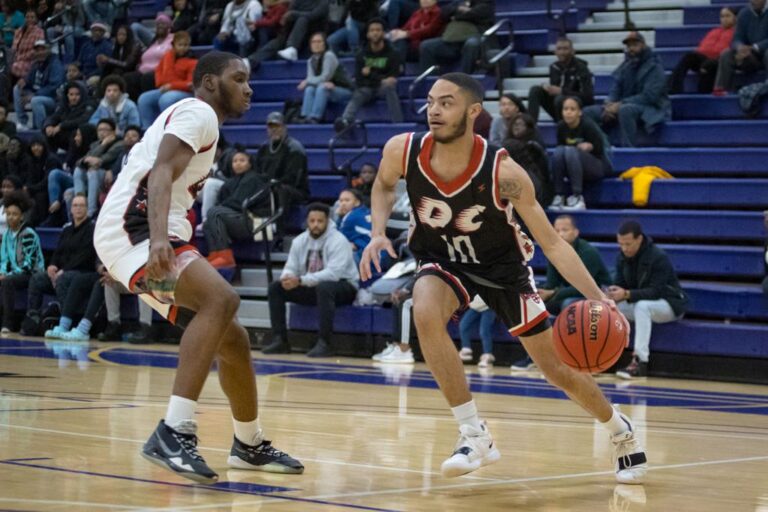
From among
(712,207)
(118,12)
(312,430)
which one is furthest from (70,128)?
(312,430)

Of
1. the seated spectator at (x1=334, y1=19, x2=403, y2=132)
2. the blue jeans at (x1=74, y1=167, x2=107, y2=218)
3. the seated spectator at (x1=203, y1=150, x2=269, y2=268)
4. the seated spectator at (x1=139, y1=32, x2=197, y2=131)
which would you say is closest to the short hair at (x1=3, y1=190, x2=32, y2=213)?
the blue jeans at (x1=74, y1=167, x2=107, y2=218)

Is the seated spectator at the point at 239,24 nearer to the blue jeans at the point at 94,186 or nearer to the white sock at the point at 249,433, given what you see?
the blue jeans at the point at 94,186

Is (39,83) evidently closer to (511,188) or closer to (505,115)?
(505,115)

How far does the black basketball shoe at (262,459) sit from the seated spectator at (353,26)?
12.3m

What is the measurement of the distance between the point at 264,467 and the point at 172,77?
1261cm

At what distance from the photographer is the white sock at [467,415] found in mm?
5109

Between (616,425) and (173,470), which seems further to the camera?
(616,425)

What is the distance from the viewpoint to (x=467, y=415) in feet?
16.9

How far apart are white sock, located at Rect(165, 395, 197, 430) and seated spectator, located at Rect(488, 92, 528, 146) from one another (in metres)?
8.64

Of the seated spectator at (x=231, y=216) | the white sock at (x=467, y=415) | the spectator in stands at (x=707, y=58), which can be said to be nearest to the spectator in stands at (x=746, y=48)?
the spectator in stands at (x=707, y=58)

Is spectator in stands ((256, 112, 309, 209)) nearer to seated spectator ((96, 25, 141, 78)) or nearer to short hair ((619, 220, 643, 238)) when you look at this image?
short hair ((619, 220, 643, 238))

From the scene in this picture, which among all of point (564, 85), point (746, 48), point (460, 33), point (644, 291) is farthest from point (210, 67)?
point (460, 33)

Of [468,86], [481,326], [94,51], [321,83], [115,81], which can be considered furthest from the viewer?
[94,51]

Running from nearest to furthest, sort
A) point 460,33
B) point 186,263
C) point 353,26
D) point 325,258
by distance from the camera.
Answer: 1. point 186,263
2. point 325,258
3. point 460,33
4. point 353,26
